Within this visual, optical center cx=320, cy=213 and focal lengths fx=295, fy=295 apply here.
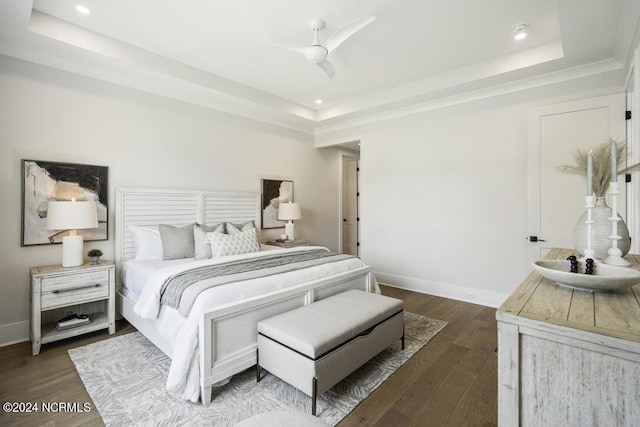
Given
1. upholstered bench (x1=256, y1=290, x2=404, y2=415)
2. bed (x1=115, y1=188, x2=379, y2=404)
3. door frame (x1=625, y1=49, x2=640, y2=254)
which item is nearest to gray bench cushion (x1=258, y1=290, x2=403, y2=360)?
upholstered bench (x1=256, y1=290, x2=404, y2=415)

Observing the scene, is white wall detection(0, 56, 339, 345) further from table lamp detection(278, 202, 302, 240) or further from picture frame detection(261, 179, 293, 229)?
table lamp detection(278, 202, 302, 240)

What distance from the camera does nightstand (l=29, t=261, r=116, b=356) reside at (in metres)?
2.56

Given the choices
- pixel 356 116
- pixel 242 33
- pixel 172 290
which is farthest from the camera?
pixel 356 116

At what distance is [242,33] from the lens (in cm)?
284

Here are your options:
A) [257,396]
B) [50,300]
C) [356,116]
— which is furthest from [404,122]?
[50,300]

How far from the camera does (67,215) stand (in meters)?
2.70

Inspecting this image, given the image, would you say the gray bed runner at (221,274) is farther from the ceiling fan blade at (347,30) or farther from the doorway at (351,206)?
the doorway at (351,206)

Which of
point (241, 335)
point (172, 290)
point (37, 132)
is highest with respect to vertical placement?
point (37, 132)

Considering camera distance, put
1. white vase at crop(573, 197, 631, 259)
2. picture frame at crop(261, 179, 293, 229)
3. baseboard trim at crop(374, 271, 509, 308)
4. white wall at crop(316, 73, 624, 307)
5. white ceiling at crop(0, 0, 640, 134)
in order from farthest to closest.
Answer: picture frame at crop(261, 179, 293, 229)
baseboard trim at crop(374, 271, 509, 308)
white wall at crop(316, 73, 624, 307)
white ceiling at crop(0, 0, 640, 134)
white vase at crop(573, 197, 631, 259)

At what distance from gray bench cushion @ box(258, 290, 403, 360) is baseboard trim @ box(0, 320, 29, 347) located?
97.5 inches

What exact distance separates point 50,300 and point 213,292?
5.70 ft

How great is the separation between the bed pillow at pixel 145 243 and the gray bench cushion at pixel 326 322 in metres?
1.88

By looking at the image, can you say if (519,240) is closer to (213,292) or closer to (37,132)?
(213,292)

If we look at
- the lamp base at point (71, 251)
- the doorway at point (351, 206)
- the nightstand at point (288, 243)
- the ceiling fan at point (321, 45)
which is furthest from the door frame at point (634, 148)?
the lamp base at point (71, 251)
